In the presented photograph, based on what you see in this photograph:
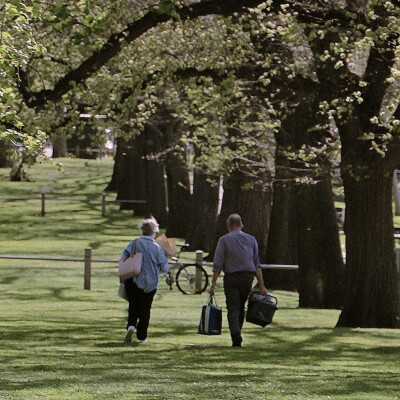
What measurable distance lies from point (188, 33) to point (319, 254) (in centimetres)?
540

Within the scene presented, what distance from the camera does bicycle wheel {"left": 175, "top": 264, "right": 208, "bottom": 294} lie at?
30281 mm

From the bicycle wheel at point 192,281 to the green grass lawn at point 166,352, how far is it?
1.27 feet

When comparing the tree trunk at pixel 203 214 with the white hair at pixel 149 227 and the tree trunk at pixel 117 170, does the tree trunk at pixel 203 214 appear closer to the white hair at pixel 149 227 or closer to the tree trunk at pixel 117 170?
the tree trunk at pixel 117 170

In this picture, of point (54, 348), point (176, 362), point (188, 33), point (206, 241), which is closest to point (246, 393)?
point (176, 362)

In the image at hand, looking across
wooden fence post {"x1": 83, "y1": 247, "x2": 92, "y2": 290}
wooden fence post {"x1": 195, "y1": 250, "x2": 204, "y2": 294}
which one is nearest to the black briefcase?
wooden fence post {"x1": 83, "y1": 247, "x2": 92, "y2": 290}

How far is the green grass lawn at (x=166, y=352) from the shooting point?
12.1m

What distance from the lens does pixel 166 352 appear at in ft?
53.1

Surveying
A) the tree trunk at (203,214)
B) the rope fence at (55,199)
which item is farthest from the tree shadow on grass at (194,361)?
the rope fence at (55,199)

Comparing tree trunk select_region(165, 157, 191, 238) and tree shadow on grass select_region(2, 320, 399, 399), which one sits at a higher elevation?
tree trunk select_region(165, 157, 191, 238)

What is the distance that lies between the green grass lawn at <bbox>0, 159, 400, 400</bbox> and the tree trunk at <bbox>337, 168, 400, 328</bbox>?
614mm

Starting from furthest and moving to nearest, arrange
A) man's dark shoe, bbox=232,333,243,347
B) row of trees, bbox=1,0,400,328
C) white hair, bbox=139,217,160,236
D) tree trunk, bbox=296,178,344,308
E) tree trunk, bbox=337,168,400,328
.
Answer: tree trunk, bbox=296,178,344,308
tree trunk, bbox=337,168,400,328
row of trees, bbox=1,0,400,328
man's dark shoe, bbox=232,333,243,347
white hair, bbox=139,217,160,236

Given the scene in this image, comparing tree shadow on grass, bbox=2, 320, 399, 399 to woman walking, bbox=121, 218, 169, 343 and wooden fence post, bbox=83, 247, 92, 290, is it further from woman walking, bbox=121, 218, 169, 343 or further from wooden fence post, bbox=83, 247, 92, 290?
wooden fence post, bbox=83, 247, 92, 290

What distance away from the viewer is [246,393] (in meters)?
11.8

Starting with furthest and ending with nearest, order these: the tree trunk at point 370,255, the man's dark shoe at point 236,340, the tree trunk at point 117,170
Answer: the tree trunk at point 117,170
the tree trunk at point 370,255
the man's dark shoe at point 236,340
